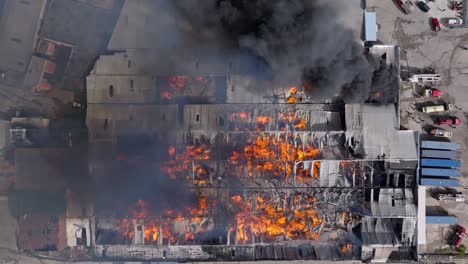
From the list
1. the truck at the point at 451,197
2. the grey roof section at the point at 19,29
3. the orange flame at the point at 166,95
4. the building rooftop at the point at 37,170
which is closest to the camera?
the building rooftop at the point at 37,170

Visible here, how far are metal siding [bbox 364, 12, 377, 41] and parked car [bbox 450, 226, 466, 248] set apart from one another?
13398 millimetres

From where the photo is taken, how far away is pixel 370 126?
22500 millimetres

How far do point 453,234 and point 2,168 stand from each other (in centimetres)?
2910

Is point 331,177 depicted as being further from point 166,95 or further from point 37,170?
point 37,170

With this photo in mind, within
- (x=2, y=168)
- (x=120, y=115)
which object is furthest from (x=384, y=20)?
(x=2, y=168)

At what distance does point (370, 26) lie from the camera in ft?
76.4

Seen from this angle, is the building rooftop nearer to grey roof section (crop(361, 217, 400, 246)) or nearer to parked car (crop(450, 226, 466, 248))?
grey roof section (crop(361, 217, 400, 246))

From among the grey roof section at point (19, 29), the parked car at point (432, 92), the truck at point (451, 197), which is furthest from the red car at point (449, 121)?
the grey roof section at point (19, 29)

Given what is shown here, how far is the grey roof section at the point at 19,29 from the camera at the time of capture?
2373cm

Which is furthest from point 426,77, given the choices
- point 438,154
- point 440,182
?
point 440,182

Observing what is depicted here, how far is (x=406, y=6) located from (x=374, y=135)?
890cm

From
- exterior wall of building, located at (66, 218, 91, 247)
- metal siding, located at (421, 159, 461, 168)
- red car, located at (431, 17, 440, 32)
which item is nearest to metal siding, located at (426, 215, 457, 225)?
metal siding, located at (421, 159, 461, 168)

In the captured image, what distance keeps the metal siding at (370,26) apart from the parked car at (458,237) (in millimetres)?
13398

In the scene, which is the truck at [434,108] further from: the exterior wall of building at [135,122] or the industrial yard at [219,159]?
the exterior wall of building at [135,122]
